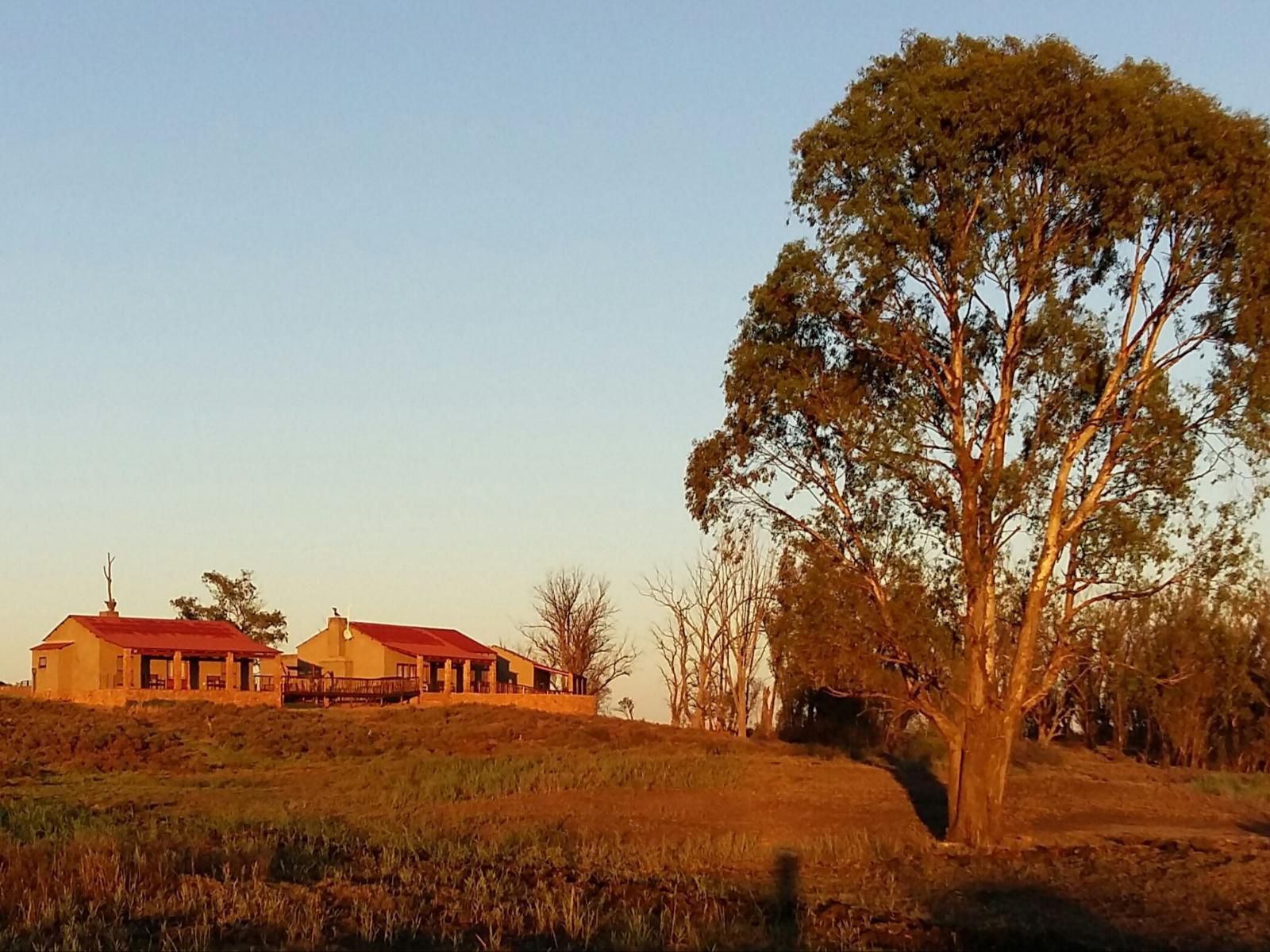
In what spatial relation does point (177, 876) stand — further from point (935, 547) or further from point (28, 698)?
point (28, 698)

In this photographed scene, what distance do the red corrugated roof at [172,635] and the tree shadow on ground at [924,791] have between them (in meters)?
36.4

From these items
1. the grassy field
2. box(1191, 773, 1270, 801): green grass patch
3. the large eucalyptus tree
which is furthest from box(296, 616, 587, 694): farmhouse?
the large eucalyptus tree

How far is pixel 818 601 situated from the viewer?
77.7 feet

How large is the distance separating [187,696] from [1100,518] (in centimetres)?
4835

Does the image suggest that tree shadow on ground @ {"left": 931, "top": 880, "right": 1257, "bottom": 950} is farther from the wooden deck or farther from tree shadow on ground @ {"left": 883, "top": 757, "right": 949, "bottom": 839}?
the wooden deck

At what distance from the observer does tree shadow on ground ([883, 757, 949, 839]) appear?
2579cm

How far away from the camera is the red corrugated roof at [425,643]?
7600cm

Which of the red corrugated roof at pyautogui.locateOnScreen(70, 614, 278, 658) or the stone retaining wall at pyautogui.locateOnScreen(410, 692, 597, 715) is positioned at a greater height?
the red corrugated roof at pyautogui.locateOnScreen(70, 614, 278, 658)

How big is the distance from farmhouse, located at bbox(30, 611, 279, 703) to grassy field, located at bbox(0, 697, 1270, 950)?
957 inches

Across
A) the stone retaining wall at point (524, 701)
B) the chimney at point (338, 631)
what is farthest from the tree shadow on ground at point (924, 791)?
the chimney at point (338, 631)

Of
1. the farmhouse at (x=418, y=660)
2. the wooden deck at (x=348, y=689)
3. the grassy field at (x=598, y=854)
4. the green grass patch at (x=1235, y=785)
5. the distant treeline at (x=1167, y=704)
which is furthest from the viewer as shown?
the farmhouse at (x=418, y=660)

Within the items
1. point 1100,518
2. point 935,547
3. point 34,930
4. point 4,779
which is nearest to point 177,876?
point 34,930

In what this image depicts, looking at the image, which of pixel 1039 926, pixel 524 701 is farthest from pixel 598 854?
pixel 524 701

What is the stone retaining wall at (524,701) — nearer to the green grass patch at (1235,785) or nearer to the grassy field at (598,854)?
the grassy field at (598,854)
